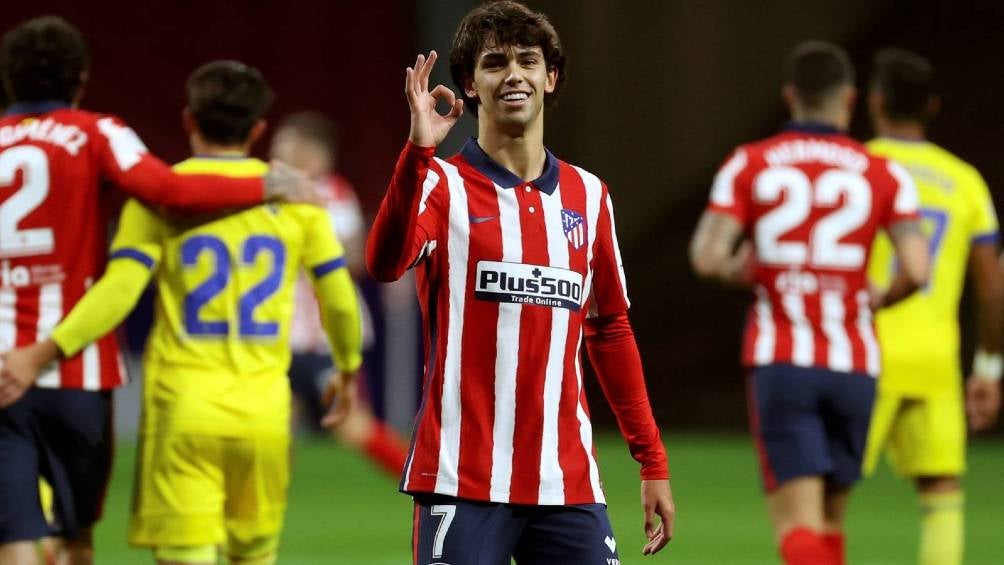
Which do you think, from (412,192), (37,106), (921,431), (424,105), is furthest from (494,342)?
(921,431)

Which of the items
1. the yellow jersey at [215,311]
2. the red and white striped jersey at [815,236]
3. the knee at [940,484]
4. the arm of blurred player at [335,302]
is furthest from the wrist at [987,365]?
the yellow jersey at [215,311]

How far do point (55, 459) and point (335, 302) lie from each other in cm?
96

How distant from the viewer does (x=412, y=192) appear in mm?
3479

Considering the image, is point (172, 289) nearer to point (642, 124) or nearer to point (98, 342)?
point (98, 342)

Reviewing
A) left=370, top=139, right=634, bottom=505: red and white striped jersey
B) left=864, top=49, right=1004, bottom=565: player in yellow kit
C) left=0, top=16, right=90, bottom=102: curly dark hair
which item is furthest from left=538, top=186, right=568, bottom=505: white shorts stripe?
left=864, top=49, right=1004, bottom=565: player in yellow kit

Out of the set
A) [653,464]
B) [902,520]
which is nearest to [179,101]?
[902,520]

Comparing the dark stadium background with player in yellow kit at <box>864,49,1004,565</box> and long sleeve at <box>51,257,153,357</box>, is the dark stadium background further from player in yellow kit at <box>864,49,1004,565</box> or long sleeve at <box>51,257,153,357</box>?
long sleeve at <box>51,257,153,357</box>

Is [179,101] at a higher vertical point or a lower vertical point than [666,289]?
higher

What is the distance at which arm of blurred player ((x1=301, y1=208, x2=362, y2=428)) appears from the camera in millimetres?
5293

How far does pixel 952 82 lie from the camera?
522 inches

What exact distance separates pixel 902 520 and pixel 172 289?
530 cm

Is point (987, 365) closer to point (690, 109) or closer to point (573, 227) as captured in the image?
point (573, 227)

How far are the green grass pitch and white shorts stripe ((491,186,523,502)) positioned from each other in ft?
13.1

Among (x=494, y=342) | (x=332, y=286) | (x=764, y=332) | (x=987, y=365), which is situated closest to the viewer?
(x=494, y=342)
